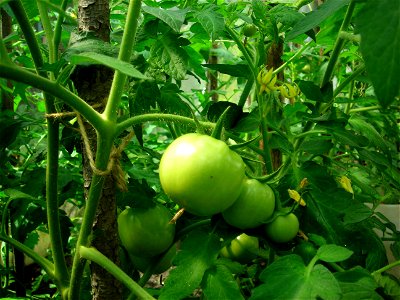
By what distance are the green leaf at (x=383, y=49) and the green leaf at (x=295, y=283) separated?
0.24 meters

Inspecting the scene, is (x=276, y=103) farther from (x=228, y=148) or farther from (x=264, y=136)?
(x=228, y=148)

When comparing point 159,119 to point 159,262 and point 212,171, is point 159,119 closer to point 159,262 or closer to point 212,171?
point 212,171

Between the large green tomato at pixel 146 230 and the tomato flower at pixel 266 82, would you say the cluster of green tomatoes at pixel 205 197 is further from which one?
the tomato flower at pixel 266 82

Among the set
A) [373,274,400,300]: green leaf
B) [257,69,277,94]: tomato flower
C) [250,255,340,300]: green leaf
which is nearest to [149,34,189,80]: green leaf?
[257,69,277,94]: tomato flower

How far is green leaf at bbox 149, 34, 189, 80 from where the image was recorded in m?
0.66

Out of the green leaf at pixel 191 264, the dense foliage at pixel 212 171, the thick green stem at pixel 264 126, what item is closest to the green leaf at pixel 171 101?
the dense foliage at pixel 212 171

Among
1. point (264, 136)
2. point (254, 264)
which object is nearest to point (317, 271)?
point (264, 136)

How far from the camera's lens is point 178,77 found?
2.16ft

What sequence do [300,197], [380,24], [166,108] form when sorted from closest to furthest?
1. [380,24]
2. [300,197]
3. [166,108]

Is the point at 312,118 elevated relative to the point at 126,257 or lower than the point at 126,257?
elevated

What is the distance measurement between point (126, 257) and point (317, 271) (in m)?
0.40

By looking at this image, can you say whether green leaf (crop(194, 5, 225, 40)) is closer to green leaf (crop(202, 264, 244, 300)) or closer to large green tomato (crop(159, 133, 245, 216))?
large green tomato (crop(159, 133, 245, 216))

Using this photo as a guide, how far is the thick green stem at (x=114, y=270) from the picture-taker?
533 millimetres

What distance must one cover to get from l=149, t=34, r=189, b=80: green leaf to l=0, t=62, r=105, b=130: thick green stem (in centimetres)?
18
